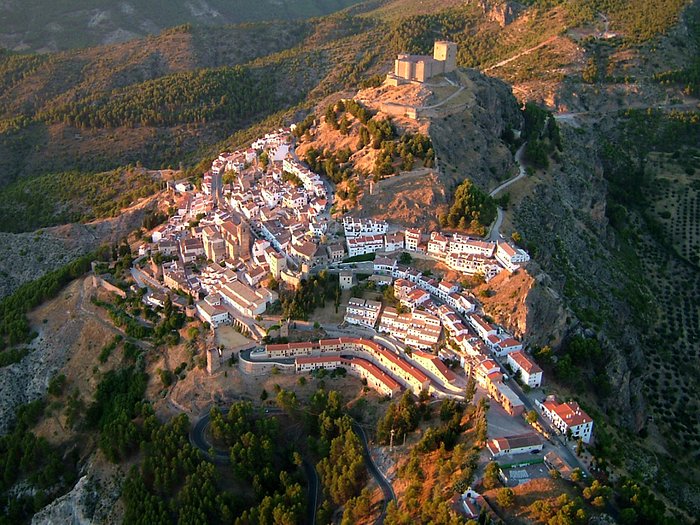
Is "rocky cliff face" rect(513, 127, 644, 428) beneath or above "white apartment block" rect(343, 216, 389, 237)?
beneath

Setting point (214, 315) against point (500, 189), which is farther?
point (500, 189)

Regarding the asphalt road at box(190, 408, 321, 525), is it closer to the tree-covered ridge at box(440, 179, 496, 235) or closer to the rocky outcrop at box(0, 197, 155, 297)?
the tree-covered ridge at box(440, 179, 496, 235)

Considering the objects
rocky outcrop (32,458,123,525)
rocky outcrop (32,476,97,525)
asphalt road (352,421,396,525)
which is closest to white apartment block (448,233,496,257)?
asphalt road (352,421,396,525)

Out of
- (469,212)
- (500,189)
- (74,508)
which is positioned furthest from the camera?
(500,189)

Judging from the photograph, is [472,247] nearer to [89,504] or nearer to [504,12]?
[89,504]

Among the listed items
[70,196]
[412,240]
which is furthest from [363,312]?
[70,196]

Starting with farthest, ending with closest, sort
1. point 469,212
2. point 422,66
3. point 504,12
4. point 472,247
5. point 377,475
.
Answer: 1. point 504,12
2. point 422,66
3. point 469,212
4. point 472,247
5. point 377,475

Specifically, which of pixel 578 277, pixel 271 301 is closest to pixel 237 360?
pixel 271 301

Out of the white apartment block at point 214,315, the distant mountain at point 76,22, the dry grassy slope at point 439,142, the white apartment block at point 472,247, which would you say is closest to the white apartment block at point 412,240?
the dry grassy slope at point 439,142
